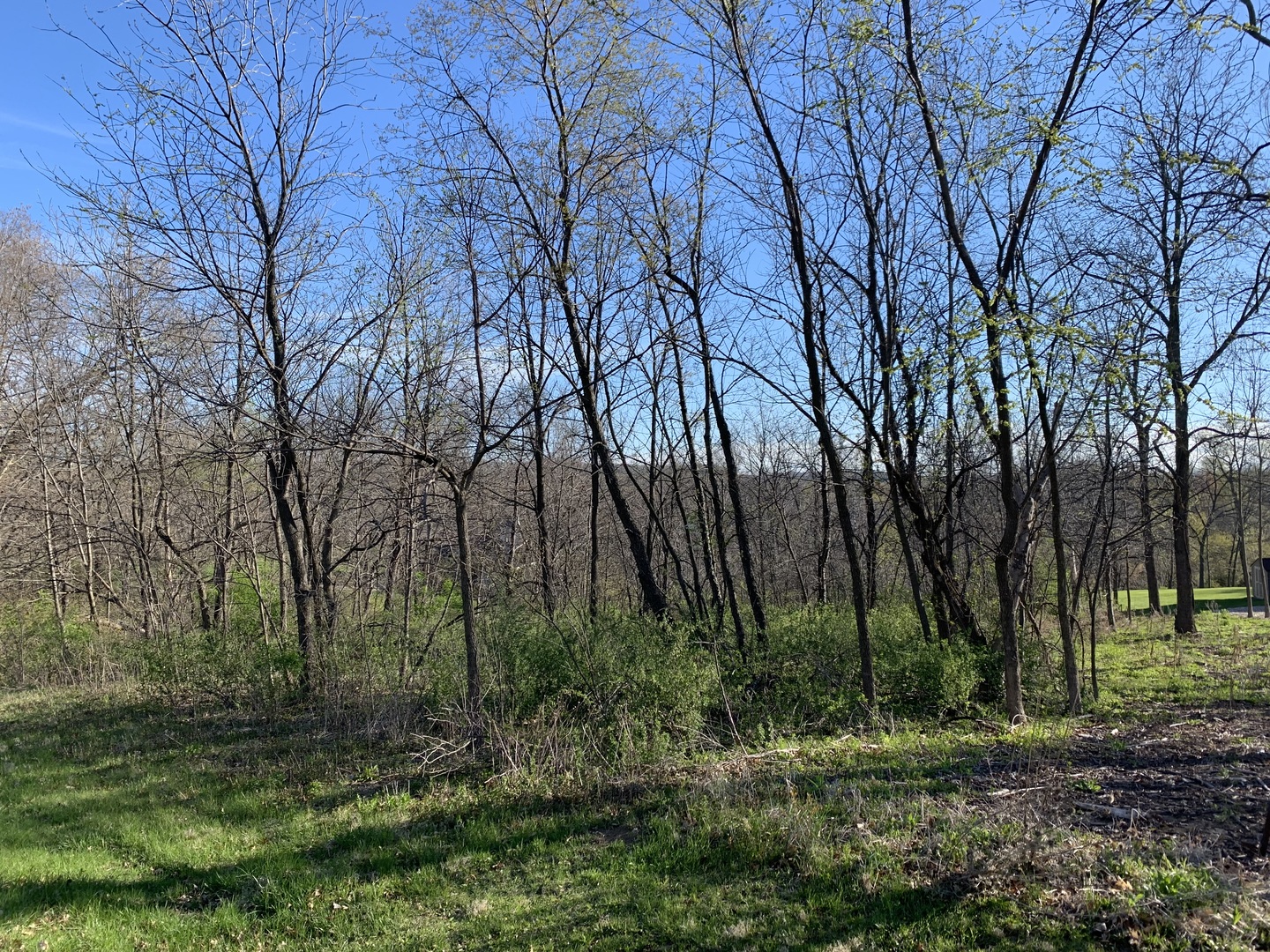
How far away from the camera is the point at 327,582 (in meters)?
11.2

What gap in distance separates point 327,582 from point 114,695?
4532mm

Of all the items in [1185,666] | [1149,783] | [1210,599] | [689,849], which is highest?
[1149,783]

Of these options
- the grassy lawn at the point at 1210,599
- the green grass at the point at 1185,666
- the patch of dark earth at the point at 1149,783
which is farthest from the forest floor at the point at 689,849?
the grassy lawn at the point at 1210,599

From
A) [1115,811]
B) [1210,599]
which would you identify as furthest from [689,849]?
[1210,599]

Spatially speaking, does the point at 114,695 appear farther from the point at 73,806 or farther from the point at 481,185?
the point at 481,185

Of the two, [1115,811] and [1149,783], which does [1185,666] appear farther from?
[1115,811]

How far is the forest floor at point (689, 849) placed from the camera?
3.58 m

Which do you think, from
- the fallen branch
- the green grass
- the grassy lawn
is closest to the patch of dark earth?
the fallen branch

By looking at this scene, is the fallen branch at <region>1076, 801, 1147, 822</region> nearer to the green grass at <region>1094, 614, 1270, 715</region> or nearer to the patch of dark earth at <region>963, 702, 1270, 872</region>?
the patch of dark earth at <region>963, 702, 1270, 872</region>

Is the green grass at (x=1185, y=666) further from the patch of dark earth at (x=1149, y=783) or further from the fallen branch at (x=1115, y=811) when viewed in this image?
the fallen branch at (x=1115, y=811)

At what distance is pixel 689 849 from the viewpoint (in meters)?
4.82

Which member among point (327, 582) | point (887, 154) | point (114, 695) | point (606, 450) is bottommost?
point (114, 695)

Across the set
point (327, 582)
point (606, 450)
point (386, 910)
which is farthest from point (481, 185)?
point (386, 910)

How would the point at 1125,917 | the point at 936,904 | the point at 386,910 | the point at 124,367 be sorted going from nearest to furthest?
1. the point at 1125,917
2. the point at 936,904
3. the point at 386,910
4. the point at 124,367
